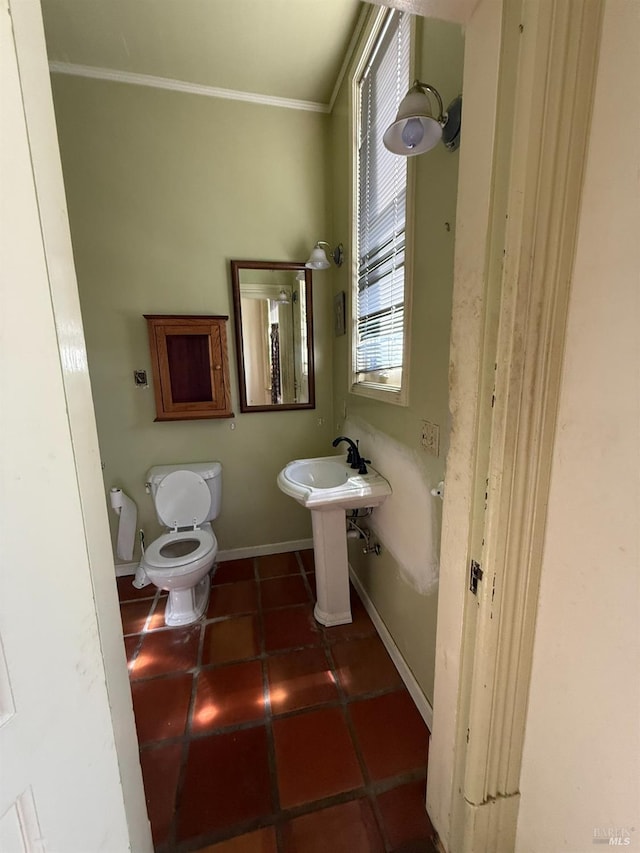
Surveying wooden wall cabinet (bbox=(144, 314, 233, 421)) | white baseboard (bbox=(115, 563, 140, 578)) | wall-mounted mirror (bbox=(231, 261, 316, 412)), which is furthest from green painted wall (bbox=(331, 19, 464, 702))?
white baseboard (bbox=(115, 563, 140, 578))

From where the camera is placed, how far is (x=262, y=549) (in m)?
2.50

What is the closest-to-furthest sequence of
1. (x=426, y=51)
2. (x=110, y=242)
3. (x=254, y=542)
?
(x=426, y=51)
(x=110, y=242)
(x=254, y=542)

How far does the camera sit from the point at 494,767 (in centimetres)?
85

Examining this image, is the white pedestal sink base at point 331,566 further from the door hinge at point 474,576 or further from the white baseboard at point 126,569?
the white baseboard at point 126,569

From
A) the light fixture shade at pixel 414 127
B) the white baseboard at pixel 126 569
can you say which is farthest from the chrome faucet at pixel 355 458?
the white baseboard at pixel 126 569

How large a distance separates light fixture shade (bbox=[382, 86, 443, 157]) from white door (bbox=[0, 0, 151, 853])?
2.61ft

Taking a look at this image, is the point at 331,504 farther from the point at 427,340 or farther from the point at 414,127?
the point at 414,127

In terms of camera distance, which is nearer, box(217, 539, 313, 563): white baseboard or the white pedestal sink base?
the white pedestal sink base

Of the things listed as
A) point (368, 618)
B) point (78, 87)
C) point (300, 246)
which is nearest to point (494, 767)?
point (368, 618)

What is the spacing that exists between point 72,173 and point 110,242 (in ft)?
1.24

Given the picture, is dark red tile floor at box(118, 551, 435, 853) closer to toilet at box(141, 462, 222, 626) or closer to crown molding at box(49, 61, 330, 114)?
toilet at box(141, 462, 222, 626)

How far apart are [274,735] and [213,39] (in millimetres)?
3118

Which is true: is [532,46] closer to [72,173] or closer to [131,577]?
[72,173]

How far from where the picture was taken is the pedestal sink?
5.10ft
